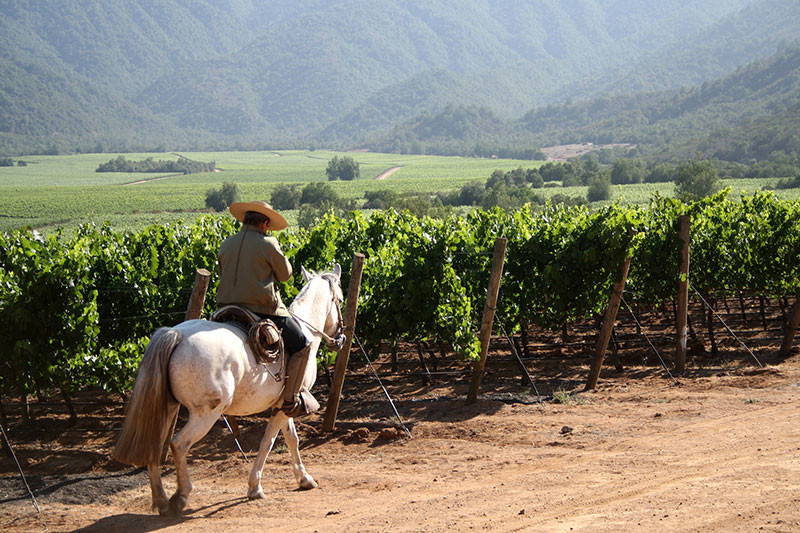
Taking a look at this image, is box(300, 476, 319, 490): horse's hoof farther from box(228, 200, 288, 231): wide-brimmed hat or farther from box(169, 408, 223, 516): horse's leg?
→ box(228, 200, 288, 231): wide-brimmed hat

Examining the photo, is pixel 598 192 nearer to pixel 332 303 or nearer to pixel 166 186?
pixel 166 186

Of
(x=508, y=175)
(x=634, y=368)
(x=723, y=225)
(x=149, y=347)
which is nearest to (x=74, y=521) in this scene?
(x=149, y=347)

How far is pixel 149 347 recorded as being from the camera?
6.36 metres

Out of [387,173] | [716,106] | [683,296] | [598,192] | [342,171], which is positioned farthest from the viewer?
[716,106]

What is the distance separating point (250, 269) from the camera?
6910mm

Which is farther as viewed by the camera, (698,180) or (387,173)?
(387,173)

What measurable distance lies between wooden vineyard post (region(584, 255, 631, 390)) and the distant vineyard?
46 cm

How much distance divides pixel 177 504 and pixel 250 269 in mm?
2241

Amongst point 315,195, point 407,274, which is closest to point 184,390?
point 407,274

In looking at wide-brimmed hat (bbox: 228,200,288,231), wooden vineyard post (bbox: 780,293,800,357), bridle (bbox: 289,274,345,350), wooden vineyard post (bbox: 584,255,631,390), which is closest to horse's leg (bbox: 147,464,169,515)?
bridle (bbox: 289,274,345,350)

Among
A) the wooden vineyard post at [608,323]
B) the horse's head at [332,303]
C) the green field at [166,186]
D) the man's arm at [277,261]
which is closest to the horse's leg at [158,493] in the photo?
the man's arm at [277,261]

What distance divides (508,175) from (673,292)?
92.4 metres

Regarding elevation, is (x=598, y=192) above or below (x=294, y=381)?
above

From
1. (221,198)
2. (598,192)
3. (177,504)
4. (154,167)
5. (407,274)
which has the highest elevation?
(154,167)
